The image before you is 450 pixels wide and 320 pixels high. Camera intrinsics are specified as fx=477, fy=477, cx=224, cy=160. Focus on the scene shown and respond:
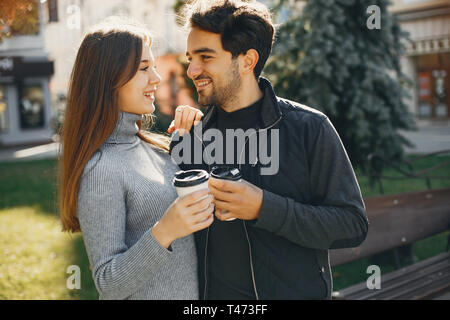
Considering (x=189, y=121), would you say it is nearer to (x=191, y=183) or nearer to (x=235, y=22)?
(x=235, y=22)

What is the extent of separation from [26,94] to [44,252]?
2019 centimetres

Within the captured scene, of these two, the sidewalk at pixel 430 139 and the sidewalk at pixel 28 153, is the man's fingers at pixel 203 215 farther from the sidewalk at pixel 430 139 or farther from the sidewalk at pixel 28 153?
the sidewalk at pixel 28 153

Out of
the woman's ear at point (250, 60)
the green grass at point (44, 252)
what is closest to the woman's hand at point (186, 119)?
the woman's ear at point (250, 60)

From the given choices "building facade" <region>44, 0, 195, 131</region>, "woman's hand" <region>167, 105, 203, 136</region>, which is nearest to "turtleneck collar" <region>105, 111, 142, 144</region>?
"woman's hand" <region>167, 105, 203, 136</region>

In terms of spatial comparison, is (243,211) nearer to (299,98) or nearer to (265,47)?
(265,47)

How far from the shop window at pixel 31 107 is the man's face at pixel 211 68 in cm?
2360

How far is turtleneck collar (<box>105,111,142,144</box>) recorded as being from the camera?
218cm

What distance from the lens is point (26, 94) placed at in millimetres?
24141

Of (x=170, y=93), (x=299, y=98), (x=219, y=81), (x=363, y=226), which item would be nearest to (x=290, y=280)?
(x=363, y=226)

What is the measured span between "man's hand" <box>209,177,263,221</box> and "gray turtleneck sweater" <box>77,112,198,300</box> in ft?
0.91

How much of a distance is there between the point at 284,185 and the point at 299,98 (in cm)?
729

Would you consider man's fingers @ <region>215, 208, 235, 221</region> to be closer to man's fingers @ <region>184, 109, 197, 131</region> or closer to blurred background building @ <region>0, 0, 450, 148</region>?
man's fingers @ <region>184, 109, 197, 131</region>

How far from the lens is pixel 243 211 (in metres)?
1.87

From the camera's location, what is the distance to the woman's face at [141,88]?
7.19ft
